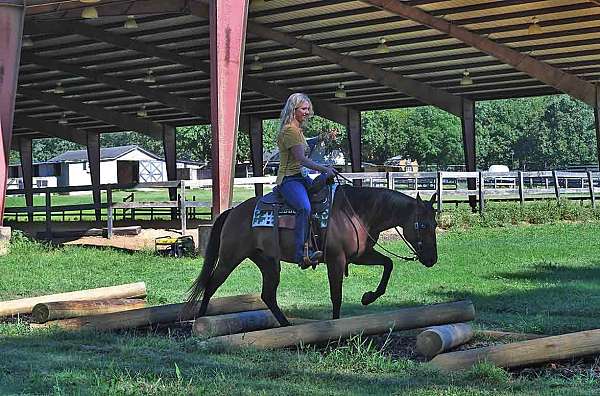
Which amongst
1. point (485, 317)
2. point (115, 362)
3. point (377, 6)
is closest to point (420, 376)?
point (115, 362)

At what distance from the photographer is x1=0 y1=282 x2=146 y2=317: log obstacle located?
33.5 feet

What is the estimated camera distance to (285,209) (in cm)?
880

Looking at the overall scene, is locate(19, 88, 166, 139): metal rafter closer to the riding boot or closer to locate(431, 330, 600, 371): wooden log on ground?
the riding boot

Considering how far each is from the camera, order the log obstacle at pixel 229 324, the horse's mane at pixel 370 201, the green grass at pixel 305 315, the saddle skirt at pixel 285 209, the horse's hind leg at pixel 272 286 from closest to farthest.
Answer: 1. the green grass at pixel 305 315
2. the log obstacle at pixel 229 324
3. the saddle skirt at pixel 285 209
4. the horse's mane at pixel 370 201
5. the horse's hind leg at pixel 272 286

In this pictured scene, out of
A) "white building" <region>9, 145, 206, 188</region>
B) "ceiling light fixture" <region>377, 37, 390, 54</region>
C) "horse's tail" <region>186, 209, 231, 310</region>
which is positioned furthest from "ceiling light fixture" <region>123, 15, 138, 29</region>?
"white building" <region>9, 145, 206, 188</region>

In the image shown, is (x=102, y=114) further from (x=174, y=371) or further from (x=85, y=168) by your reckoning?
(x=85, y=168)

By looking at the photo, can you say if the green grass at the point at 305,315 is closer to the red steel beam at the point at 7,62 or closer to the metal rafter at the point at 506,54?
the red steel beam at the point at 7,62

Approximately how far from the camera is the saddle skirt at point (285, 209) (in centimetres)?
867

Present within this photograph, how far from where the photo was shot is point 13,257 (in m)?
17.3

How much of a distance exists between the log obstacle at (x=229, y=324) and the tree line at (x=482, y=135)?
2551 inches

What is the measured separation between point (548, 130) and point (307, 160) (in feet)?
272

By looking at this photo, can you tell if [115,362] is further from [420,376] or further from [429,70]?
[429,70]

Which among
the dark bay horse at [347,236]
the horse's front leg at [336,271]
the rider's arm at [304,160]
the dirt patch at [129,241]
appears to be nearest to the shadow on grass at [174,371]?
the horse's front leg at [336,271]

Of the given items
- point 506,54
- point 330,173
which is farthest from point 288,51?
point 330,173
